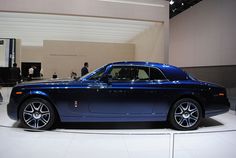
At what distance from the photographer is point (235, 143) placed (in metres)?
3.23

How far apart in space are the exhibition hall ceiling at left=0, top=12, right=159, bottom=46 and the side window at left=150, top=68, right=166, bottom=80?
7690mm

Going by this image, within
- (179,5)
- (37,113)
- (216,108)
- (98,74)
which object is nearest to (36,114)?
(37,113)

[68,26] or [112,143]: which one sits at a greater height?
[68,26]

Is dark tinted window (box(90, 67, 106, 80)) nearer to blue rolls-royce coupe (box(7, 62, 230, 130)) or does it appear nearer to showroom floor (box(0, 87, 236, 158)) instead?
blue rolls-royce coupe (box(7, 62, 230, 130))

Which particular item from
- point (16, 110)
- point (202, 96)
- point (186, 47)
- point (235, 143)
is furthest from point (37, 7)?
point (186, 47)

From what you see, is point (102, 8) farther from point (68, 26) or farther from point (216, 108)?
point (216, 108)

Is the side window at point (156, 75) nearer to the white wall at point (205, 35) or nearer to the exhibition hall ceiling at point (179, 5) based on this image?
the white wall at point (205, 35)

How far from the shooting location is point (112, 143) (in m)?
3.14

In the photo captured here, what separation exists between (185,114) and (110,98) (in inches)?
51.8

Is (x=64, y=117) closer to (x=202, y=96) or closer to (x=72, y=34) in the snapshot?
(x=202, y=96)

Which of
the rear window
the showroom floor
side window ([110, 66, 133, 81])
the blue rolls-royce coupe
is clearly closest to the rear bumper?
the blue rolls-royce coupe

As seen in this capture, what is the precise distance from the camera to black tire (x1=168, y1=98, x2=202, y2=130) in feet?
12.3

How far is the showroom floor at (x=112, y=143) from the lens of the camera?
277 cm

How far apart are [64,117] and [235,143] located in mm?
2629
